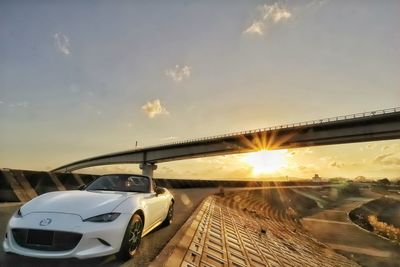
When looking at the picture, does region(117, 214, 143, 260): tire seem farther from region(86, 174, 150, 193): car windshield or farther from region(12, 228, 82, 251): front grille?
region(86, 174, 150, 193): car windshield

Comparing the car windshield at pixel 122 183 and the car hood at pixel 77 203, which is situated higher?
the car windshield at pixel 122 183

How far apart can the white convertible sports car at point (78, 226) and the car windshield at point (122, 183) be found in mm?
660

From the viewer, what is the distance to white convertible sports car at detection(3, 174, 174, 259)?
4062mm

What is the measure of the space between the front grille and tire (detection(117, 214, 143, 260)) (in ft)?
2.45

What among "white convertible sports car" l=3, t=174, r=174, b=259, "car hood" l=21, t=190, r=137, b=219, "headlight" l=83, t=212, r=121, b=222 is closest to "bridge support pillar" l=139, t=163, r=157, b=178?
"white convertible sports car" l=3, t=174, r=174, b=259

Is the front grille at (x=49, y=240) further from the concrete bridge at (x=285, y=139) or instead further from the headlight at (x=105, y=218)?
the concrete bridge at (x=285, y=139)

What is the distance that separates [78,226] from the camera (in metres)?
4.16

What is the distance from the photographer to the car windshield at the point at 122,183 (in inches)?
242

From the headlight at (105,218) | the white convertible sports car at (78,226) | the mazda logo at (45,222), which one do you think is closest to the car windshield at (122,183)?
the white convertible sports car at (78,226)

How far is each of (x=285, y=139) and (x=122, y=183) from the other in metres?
38.6

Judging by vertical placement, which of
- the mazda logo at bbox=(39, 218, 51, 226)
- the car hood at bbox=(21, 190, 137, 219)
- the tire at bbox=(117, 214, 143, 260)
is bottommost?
the tire at bbox=(117, 214, 143, 260)

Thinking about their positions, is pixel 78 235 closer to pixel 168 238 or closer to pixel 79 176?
pixel 168 238

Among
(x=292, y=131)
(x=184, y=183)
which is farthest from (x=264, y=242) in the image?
(x=292, y=131)

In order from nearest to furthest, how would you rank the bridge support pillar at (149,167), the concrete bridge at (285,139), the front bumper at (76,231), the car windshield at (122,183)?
1. the front bumper at (76,231)
2. the car windshield at (122,183)
3. the concrete bridge at (285,139)
4. the bridge support pillar at (149,167)
